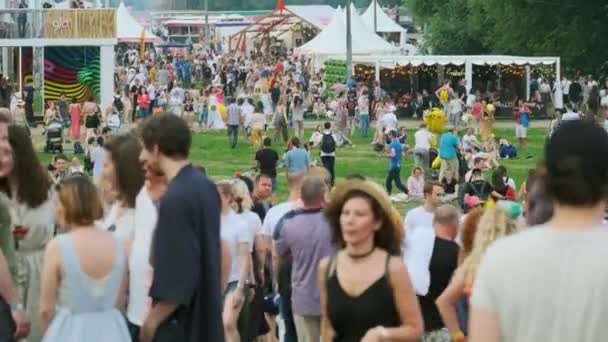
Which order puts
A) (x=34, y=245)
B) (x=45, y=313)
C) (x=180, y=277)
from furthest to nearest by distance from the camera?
1. (x=34, y=245)
2. (x=45, y=313)
3. (x=180, y=277)

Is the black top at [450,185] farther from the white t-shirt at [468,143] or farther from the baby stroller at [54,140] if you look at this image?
the baby stroller at [54,140]

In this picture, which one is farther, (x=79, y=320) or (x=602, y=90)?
(x=602, y=90)

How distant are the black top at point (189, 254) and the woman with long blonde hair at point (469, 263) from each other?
1.40 meters

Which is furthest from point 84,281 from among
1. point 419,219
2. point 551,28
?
point 551,28

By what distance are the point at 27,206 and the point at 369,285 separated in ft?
7.70

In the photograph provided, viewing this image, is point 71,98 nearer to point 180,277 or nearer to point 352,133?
point 352,133

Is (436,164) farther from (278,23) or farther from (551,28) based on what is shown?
(278,23)

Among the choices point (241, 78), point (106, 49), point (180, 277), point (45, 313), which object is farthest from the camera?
point (241, 78)

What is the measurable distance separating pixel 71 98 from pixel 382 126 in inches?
475

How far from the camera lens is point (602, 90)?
5344 centimetres

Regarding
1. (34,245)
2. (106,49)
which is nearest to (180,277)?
(34,245)

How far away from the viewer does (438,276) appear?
10000 mm

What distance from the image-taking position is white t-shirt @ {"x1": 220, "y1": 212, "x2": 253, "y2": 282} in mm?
11094


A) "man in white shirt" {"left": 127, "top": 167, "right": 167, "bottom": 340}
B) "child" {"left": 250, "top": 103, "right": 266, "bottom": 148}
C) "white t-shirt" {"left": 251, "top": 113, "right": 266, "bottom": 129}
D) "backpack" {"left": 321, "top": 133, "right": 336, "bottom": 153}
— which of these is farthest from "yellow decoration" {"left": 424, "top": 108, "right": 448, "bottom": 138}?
"man in white shirt" {"left": 127, "top": 167, "right": 167, "bottom": 340}
